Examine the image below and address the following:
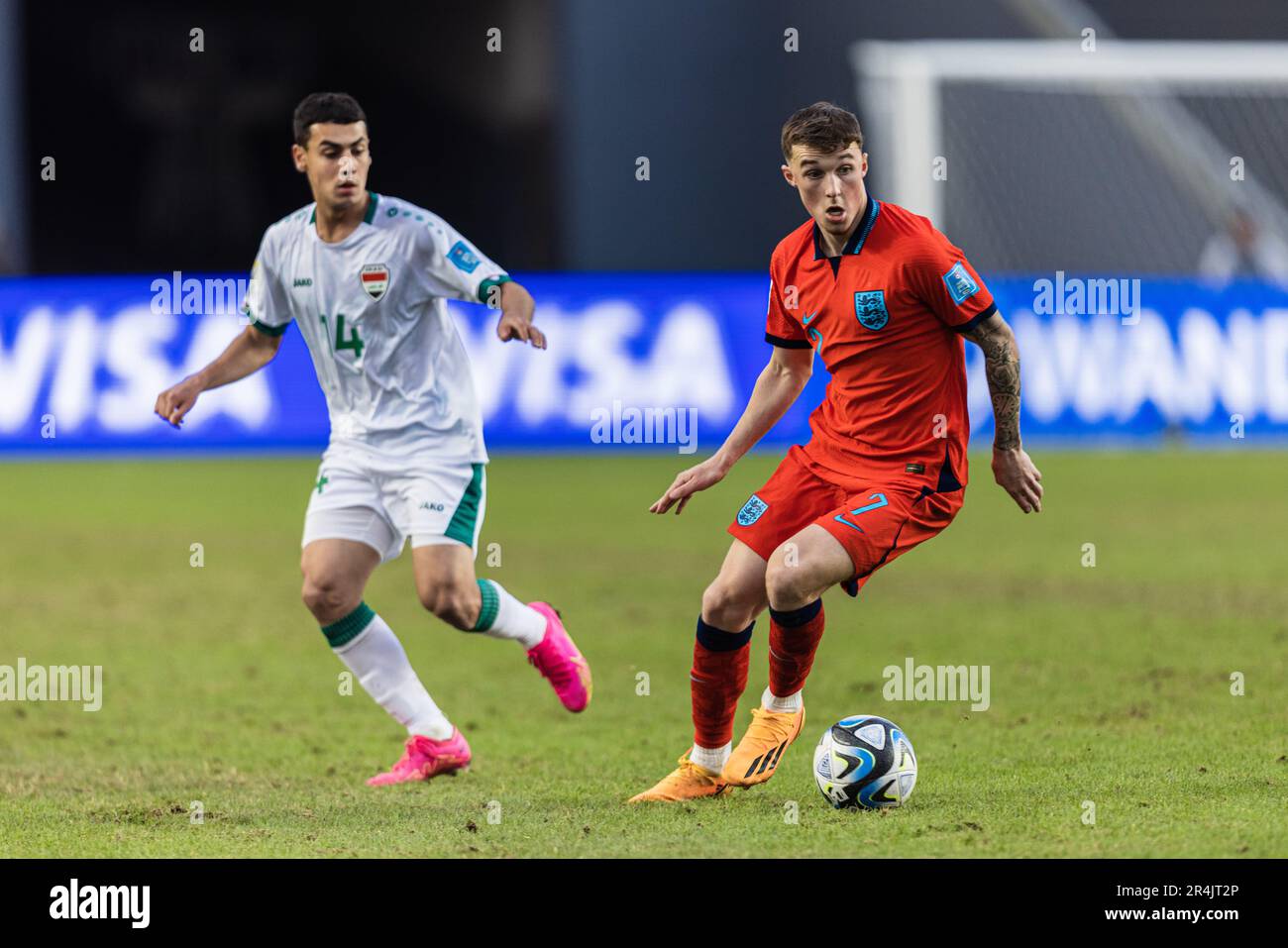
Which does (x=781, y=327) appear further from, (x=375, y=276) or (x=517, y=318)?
(x=375, y=276)

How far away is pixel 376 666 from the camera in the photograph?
21.9ft

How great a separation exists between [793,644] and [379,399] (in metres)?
1.70

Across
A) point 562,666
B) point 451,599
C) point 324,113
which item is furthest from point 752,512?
point 324,113

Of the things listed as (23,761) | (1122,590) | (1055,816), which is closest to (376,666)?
(23,761)

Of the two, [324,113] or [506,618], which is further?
[506,618]

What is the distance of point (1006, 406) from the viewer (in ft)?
19.2

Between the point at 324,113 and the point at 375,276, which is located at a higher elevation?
the point at 324,113

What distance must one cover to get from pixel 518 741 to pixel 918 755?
1.59m

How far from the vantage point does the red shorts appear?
5758mm

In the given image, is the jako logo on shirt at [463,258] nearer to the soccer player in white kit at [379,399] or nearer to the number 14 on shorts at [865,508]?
the soccer player in white kit at [379,399]

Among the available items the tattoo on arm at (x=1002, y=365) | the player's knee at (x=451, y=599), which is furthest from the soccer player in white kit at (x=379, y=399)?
the tattoo on arm at (x=1002, y=365)

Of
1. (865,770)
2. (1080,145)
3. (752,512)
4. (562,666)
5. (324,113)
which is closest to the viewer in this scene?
(865,770)

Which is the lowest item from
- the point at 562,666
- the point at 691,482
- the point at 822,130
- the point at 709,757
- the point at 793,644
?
the point at 709,757

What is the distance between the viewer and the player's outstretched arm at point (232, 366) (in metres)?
6.60
